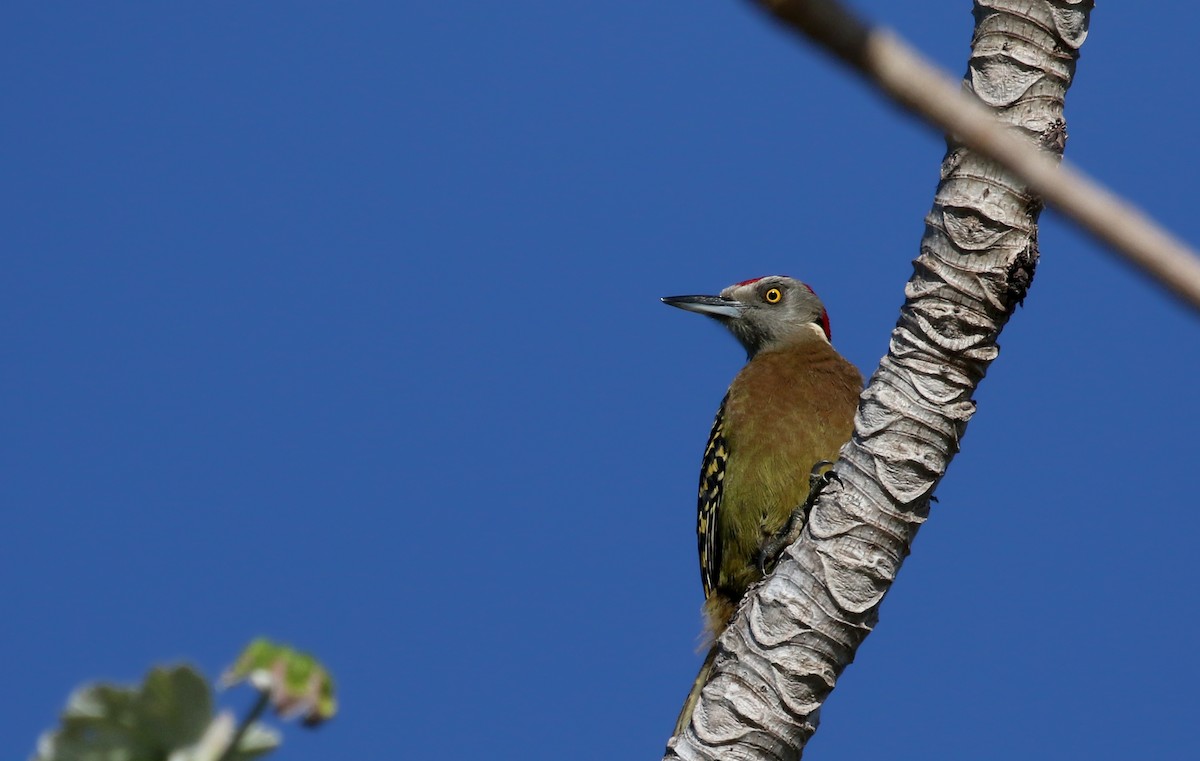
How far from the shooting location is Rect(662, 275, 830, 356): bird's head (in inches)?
324

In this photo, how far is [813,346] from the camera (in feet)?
24.3

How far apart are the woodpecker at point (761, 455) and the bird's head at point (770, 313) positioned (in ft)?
2.84

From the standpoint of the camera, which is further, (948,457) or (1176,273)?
(948,457)

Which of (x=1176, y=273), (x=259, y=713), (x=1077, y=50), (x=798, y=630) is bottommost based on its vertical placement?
(x=259, y=713)

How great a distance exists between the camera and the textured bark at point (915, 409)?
4.51 meters

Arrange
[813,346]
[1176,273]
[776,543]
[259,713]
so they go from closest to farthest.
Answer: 1. [1176,273]
2. [259,713]
3. [776,543]
4. [813,346]

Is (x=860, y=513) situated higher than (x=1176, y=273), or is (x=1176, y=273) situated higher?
(x=860, y=513)

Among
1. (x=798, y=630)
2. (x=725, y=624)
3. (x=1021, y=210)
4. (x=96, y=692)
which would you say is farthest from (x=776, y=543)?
(x=96, y=692)

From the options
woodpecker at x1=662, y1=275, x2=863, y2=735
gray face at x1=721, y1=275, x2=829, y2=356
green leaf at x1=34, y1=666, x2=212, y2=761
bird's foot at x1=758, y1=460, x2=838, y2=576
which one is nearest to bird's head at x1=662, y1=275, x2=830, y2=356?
gray face at x1=721, y1=275, x2=829, y2=356

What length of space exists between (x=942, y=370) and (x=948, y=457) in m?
0.33

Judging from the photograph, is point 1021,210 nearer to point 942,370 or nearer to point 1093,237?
point 942,370

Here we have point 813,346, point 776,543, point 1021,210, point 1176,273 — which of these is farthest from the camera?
point 813,346

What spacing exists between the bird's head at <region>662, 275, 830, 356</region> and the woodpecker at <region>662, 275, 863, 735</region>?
866 millimetres

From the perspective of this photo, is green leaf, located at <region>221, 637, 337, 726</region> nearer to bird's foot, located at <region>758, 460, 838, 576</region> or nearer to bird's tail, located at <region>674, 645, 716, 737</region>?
bird's foot, located at <region>758, 460, 838, 576</region>
